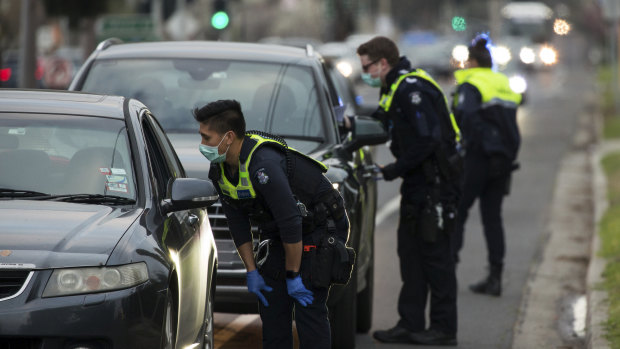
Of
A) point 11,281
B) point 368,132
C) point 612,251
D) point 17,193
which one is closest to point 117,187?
point 17,193

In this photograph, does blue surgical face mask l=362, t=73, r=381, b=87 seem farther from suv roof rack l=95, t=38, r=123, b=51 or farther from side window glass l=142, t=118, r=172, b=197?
side window glass l=142, t=118, r=172, b=197

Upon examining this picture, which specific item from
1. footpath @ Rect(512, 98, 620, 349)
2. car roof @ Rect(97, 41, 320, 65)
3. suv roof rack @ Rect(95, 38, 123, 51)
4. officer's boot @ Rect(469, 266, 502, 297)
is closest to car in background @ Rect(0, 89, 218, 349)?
car roof @ Rect(97, 41, 320, 65)

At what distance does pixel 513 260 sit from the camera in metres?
12.5

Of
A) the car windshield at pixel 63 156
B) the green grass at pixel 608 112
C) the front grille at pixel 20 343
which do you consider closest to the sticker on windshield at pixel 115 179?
the car windshield at pixel 63 156

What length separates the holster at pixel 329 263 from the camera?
5.76 metres

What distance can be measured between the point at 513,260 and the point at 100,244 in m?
7.97

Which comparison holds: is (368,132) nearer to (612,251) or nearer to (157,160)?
(157,160)

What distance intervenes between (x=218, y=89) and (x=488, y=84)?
8.01 feet

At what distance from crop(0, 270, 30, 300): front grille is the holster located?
4.65ft

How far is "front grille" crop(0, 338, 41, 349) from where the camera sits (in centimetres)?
479

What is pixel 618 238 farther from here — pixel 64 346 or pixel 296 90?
pixel 64 346

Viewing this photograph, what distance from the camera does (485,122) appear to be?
33.5 ft

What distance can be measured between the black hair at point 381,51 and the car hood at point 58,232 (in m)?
2.95

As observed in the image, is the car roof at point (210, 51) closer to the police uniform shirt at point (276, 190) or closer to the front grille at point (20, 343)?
the police uniform shirt at point (276, 190)
